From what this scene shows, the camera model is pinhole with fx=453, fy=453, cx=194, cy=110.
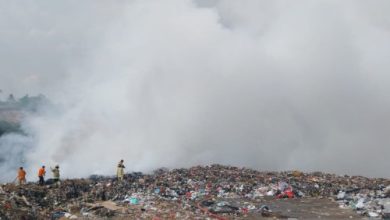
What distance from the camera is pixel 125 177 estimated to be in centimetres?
2241

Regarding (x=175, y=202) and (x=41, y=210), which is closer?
(x=41, y=210)

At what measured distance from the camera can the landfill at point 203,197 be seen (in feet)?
49.7

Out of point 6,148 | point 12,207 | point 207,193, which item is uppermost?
point 6,148

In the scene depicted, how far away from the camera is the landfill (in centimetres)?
1515

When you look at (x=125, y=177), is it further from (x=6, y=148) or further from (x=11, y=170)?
(x=6, y=148)

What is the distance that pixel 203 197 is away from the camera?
1933 centimetres

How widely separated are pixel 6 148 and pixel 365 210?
29.2m

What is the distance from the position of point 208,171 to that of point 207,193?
4.75 meters

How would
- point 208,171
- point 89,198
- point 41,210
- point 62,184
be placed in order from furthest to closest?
1. point 208,171
2. point 62,184
3. point 89,198
4. point 41,210

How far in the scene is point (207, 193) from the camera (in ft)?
66.1

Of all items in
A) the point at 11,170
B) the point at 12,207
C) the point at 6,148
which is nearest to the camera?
the point at 12,207

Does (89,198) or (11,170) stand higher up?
(11,170)

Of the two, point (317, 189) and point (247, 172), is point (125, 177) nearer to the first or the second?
point (247, 172)

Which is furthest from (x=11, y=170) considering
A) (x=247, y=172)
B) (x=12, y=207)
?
(x=12, y=207)
